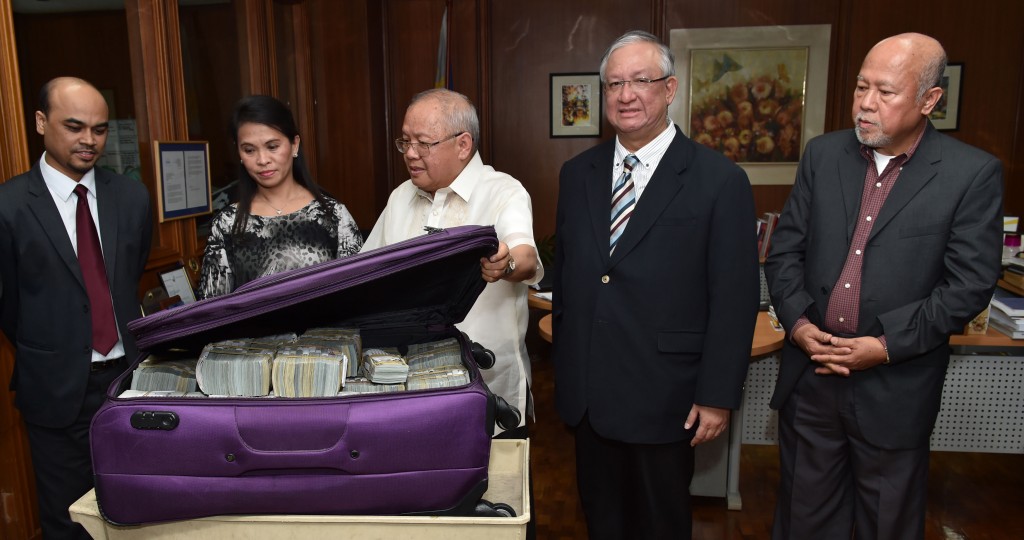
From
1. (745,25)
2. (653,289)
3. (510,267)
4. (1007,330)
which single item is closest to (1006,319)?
(1007,330)

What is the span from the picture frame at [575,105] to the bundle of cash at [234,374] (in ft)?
14.7

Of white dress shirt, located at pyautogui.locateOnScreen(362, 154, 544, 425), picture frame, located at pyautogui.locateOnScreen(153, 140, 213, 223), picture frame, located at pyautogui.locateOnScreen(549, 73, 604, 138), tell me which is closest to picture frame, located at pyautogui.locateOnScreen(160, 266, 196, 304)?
picture frame, located at pyautogui.locateOnScreen(153, 140, 213, 223)

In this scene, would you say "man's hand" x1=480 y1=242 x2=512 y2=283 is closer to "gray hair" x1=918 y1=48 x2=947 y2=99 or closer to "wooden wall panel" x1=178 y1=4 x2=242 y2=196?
"gray hair" x1=918 y1=48 x2=947 y2=99

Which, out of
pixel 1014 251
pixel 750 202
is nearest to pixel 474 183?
pixel 750 202

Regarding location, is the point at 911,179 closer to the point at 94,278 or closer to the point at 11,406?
the point at 94,278

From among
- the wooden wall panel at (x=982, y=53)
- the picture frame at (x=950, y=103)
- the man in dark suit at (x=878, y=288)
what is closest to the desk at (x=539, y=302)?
the man in dark suit at (x=878, y=288)

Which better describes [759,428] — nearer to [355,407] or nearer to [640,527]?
[640,527]

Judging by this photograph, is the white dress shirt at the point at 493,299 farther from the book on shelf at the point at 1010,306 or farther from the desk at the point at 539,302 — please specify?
the book on shelf at the point at 1010,306

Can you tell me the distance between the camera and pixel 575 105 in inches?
207

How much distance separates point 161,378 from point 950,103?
5.49m

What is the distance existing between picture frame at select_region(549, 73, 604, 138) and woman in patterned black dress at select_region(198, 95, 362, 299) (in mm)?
3718

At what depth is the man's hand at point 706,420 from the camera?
1.72m

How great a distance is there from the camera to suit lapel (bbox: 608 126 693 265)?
1.69 metres

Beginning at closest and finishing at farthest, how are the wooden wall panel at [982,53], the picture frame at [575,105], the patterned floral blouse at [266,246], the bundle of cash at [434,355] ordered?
the bundle of cash at [434,355]
the patterned floral blouse at [266,246]
the wooden wall panel at [982,53]
the picture frame at [575,105]
